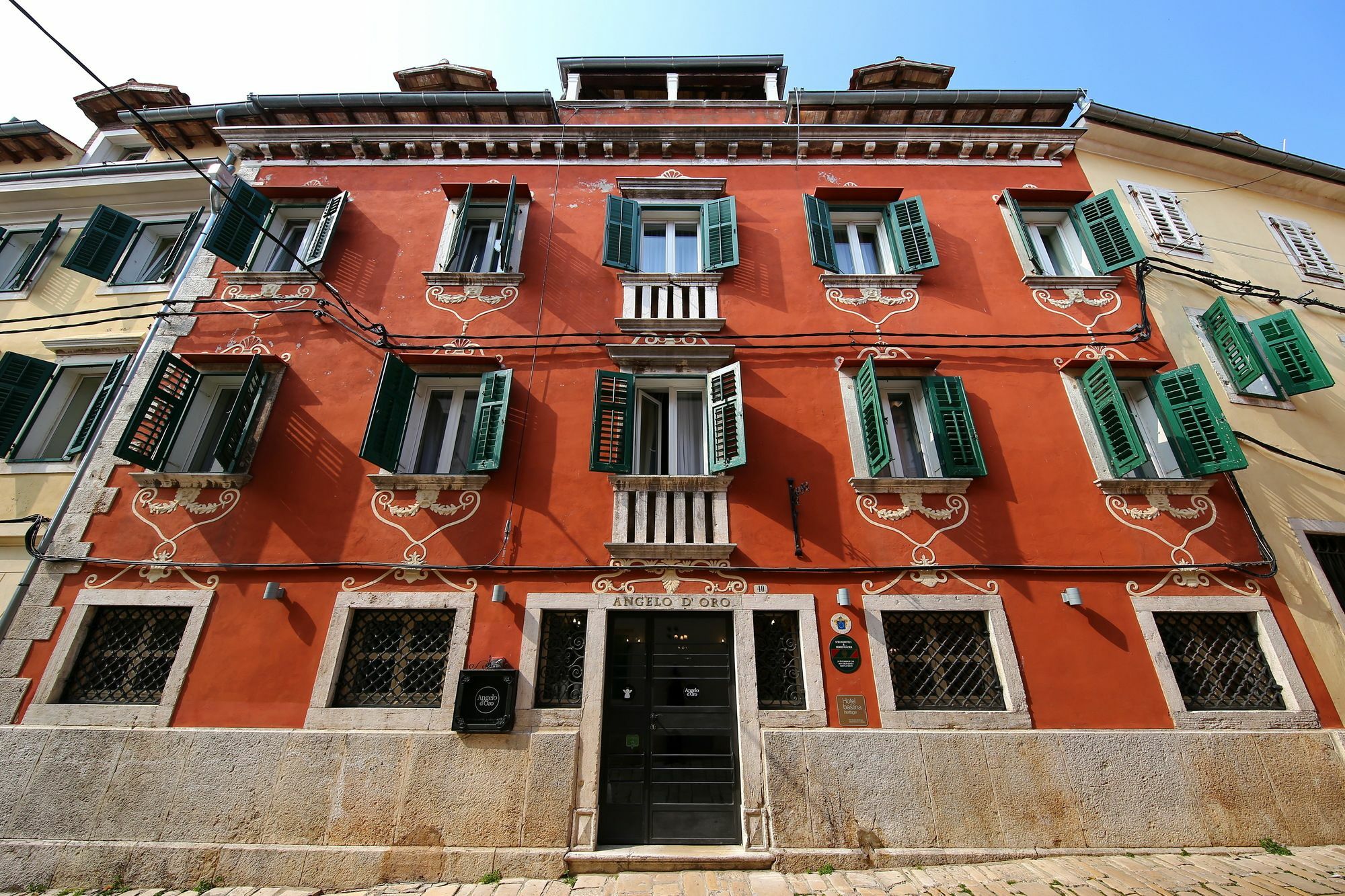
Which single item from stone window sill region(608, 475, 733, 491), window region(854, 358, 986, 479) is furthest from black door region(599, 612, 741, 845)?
window region(854, 358, 986, 479)

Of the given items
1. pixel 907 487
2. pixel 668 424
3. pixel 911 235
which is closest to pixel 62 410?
pixel 668 424

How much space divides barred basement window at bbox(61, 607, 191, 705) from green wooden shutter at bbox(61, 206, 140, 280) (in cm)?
610

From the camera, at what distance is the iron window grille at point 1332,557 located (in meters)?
7.14

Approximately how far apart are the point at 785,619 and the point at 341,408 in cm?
675

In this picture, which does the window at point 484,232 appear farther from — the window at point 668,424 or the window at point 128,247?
the window at point 128,247

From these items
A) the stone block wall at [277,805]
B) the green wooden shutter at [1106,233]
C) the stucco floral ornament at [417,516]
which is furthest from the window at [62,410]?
the green wooden shutter at [1106,233]

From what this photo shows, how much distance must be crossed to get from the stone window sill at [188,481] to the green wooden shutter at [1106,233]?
13110 millimetres

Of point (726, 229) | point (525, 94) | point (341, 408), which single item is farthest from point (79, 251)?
point (726, 229)

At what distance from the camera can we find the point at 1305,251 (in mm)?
10141

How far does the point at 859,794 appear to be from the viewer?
19.5 ft

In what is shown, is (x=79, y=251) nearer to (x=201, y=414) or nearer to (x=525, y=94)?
(x=201, y=414)

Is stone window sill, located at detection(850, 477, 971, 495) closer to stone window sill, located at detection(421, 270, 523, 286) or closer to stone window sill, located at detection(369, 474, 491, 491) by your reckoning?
stone window sill, located at detection(369, 474, 491, 491)

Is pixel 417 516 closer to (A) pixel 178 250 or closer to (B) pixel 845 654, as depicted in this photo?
(B) pixel 845 654

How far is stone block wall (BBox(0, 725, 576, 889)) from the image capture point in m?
5.76
